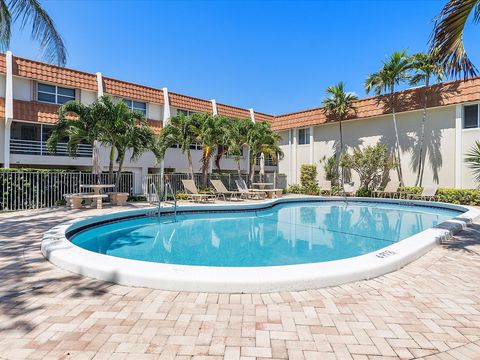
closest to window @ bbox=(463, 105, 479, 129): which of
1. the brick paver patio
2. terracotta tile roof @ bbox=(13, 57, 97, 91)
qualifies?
the brick paver patio

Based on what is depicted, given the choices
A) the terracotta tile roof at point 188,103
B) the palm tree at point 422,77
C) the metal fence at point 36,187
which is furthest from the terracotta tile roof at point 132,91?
the palm tree at point 422,77

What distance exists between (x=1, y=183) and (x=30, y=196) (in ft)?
3.54

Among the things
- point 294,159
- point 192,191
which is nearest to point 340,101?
point 294,159

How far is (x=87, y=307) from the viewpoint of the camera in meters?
3.15

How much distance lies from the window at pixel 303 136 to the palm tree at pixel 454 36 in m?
17.8

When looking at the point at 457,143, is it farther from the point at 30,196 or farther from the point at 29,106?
the point at 29,106

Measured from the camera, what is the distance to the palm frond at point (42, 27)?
801cm

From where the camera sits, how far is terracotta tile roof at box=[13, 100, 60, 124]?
1639 cm

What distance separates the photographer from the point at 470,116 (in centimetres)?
1580

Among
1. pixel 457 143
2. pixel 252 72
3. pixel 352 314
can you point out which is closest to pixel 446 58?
pixel 352 314

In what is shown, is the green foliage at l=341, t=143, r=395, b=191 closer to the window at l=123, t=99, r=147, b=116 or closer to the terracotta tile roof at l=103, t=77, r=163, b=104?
the terracotta tile roof at l=103, t=77, r=163, b=104

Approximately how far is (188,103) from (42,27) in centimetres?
1567

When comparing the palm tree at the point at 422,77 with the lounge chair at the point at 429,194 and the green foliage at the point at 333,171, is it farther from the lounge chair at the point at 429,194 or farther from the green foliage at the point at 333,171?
the green foliage at the point at 333,171

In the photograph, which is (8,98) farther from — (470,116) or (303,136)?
(470,116)
